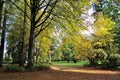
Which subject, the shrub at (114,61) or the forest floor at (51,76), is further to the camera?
the shrub at (114,61)

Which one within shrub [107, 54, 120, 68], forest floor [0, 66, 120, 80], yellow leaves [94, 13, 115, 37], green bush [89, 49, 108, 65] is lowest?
forest floor [0, 66, 120, 80]

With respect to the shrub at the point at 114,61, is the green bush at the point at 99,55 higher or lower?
higher

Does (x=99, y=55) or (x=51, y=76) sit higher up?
(x=99, y=55)

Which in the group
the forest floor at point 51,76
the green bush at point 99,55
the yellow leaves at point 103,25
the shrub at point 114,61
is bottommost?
the forest floor at point 51,76

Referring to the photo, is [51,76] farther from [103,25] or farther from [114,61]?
[103,25]

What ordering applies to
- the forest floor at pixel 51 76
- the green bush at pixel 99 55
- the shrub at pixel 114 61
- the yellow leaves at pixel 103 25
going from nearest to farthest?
the forest floor at pixel 51 76
the yellow leaves at pixel 103 25
the shrub at pixel 114 61
the green bush at pixel 99 55

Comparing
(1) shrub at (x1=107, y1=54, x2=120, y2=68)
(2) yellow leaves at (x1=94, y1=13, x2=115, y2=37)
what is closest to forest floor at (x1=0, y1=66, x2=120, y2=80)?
(2) yellow leaves at (x1=94, y1=13, x2=115, y2=37)

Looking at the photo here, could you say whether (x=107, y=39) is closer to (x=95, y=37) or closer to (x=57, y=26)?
(x=95, y=37)

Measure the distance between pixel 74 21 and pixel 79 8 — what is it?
1.44m

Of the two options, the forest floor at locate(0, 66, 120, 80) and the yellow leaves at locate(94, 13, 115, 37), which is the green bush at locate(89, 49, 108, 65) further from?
the forest floor at locate(0, 66, 120, 80)

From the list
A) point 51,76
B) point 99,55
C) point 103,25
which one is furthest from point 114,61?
point 51,76

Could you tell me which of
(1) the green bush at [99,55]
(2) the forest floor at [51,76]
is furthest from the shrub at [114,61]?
(2) the forest floor at [51,76]

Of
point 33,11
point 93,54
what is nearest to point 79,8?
point 33,11

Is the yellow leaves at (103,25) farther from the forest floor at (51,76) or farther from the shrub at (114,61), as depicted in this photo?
the forest floor at (51,76)
